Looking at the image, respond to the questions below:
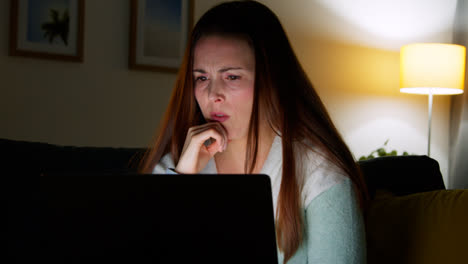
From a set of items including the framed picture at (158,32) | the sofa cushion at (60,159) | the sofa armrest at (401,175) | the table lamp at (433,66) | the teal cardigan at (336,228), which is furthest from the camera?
the table lamp at (433,66)

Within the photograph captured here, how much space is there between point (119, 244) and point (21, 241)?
83cm

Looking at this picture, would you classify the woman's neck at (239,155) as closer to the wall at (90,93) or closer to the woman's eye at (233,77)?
the woman's eye at (233,77)

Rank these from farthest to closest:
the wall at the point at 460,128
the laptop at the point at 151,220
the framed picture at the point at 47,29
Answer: the wall at the point at 460,128 → the framed picture at the point at 47,29 → the laptop at the point at 151,220

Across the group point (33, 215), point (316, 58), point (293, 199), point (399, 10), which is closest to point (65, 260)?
point (293, 199)

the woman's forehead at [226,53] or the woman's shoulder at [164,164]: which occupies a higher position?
the woman's forehead at [226,53]

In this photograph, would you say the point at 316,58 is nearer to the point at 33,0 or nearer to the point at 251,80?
the point at 33,0

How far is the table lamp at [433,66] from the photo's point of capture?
8.04 feet

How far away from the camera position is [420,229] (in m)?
1.02

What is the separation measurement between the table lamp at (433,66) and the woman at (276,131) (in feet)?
5.54

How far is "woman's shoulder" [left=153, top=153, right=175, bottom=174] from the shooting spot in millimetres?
1108

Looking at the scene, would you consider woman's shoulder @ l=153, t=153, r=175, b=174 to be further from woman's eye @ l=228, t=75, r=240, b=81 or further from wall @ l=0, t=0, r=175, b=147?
wall @ l=0, t=0, r=175, b=147

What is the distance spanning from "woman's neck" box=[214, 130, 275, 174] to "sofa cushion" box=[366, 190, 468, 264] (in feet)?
1.10

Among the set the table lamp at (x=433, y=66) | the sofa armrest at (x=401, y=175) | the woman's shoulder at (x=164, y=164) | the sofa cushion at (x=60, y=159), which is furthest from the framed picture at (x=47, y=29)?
the table lamp at (x=433, y=66)

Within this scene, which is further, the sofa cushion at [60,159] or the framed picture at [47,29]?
the framed picture at [47,29]
